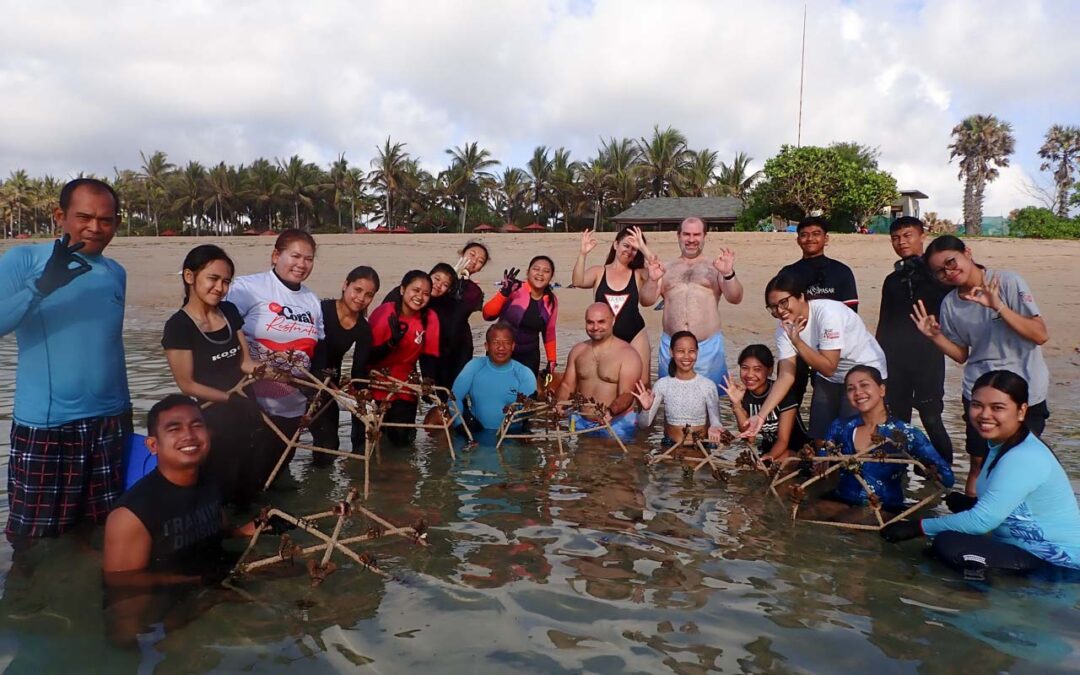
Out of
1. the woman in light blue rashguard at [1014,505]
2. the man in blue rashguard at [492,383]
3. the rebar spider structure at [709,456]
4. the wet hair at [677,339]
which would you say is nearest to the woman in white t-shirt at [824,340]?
the rebar spider structure at [709,456]

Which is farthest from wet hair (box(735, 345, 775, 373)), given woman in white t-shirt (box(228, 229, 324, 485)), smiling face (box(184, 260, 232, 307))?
smiling face (box(184, 260, 232, 307))

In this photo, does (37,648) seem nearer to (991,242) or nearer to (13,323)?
(13,323)

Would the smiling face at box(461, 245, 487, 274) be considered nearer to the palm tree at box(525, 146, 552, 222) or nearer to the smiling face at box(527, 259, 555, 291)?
the smiling face at box(527, 259, 555, 291)

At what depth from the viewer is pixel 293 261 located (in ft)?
17.1

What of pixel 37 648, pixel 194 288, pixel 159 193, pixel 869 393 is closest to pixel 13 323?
pixel 194 288

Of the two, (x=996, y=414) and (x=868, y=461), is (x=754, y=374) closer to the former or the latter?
(x=868, y=461)

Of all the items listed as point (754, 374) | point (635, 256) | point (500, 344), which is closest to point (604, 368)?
point (500, 344)

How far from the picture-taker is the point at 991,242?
21969 mm

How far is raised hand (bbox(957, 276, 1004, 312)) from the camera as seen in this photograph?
4750mm

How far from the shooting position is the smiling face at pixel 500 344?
6.94 m

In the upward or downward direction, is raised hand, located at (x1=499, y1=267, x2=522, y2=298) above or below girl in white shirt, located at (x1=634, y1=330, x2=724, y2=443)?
above

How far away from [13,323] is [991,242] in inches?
947

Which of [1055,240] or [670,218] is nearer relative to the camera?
[1055,240]

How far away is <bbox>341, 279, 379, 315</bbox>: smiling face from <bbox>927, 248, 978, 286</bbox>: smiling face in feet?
13.0
